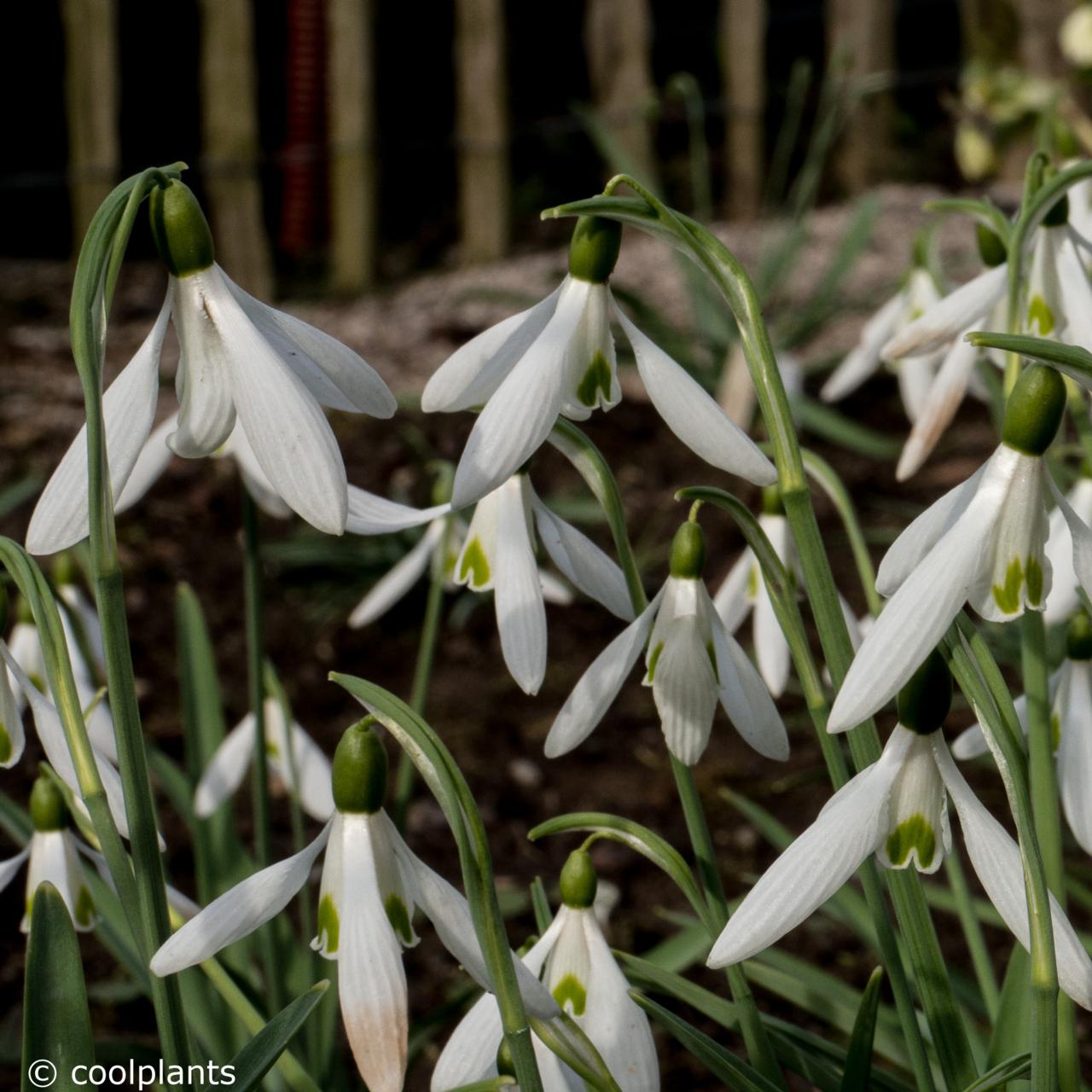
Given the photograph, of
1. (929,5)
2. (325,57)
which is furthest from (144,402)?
(929,5)

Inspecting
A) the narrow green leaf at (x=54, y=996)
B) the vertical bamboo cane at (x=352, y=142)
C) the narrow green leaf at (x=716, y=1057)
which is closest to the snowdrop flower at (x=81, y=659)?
the narrow green leaf at (x=54, y=996)

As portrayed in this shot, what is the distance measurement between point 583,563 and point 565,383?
0.20 m

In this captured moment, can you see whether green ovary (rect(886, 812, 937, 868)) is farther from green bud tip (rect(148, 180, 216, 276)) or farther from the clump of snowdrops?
green bud tip (rect(148, 180, 216, 276))

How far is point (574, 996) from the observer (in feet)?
2.94

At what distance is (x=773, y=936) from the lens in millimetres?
691

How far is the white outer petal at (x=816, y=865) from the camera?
2.27 feet

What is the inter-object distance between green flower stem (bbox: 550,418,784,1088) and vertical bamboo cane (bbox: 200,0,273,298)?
3174mm

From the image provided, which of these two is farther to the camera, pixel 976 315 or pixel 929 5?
pixel 929 5

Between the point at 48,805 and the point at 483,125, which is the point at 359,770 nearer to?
the point at 48,805

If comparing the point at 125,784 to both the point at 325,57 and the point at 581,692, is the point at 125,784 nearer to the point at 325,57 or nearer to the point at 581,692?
the point at 581,692

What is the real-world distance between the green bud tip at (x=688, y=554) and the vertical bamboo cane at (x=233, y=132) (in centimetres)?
326

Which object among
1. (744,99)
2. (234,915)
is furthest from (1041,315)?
(744,99)

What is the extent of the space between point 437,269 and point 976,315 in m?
3.91

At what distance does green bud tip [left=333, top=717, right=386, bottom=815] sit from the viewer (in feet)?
2.38
